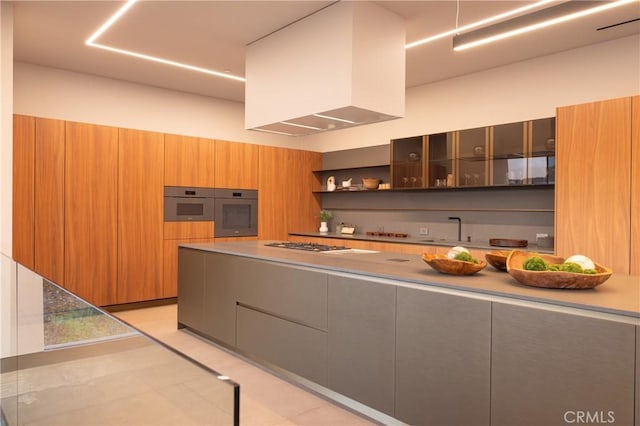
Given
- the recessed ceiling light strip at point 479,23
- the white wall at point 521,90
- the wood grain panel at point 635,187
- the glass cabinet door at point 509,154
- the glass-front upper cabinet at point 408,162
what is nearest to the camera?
the wood grain panel at point 635,187

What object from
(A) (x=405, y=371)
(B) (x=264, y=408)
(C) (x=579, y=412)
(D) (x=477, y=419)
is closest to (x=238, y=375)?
(B) (x=264, y=408)

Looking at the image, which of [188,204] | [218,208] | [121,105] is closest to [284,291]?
[188,204]

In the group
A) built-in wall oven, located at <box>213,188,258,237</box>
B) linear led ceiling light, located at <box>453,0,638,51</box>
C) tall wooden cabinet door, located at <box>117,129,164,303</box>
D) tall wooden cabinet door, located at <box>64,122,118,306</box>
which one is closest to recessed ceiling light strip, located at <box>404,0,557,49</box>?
linear led ceiling light, located at <box>453,0,638,51</box>

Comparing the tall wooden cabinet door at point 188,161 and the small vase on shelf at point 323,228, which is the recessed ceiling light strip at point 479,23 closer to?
the tall wooden cabinet door at point 188,161

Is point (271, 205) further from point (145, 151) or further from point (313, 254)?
point (313, 254)

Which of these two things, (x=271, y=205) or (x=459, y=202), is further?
(x=271, y=205)

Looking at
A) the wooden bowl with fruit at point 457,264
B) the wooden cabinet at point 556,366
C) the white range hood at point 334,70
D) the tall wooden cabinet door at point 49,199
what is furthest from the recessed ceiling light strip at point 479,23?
the tall wooden cabinet door at point 49,199

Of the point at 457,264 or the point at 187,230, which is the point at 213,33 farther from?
the point at 457,264

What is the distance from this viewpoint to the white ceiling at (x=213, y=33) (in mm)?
3703

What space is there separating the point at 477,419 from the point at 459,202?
375 cm

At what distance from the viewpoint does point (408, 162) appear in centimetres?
566

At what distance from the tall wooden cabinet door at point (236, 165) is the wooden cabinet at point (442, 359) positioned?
419 centimetres

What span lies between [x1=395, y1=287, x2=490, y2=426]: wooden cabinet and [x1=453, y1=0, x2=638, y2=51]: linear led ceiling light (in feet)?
5.83

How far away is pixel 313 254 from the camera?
11.5 feet
